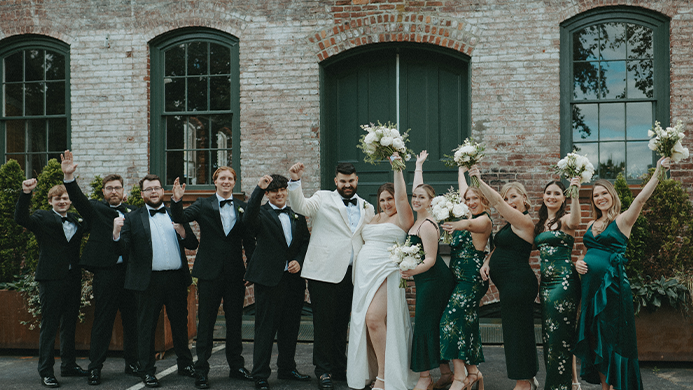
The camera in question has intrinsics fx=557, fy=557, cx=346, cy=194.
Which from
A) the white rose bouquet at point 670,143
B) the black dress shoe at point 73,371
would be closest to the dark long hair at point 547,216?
the white rose bouquet at point 670,143

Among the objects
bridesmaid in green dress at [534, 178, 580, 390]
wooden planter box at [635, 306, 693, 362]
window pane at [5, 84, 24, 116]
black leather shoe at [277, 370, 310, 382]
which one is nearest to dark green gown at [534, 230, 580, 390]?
bridesmaid in green dress at [534, 178, 580, 390]

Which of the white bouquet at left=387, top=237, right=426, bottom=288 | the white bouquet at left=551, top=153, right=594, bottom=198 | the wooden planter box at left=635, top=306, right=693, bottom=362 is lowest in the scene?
the wooden planter box at left=635, top=306, right=693, bottom=362

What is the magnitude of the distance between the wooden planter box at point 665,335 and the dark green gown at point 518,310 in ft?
6.64

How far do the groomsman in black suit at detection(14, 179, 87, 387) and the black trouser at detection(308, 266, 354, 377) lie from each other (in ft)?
8.02

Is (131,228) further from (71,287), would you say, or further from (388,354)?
(388,354)

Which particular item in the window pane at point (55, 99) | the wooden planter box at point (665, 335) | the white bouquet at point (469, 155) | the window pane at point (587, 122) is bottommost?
the wooden planter box at point (665, 335)

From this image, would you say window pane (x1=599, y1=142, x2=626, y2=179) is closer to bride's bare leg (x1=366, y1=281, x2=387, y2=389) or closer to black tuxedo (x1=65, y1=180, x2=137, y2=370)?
bride's bare leg (x1=366, y1=281, x2=387, y2=389)

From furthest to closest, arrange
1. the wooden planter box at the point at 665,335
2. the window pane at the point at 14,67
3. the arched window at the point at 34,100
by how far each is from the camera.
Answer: the window pane at the point at 14,67 < the arched window at the point at 34,100 < the wooden planter box at the point at 665,335

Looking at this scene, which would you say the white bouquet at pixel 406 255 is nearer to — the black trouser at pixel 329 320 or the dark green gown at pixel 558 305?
the black trouser at pixel 329 320

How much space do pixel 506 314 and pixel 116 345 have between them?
14.4 feet

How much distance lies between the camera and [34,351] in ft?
22.5

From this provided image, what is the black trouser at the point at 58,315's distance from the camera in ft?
17.6

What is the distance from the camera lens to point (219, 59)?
27.1 feet

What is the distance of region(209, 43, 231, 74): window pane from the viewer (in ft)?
27.0
